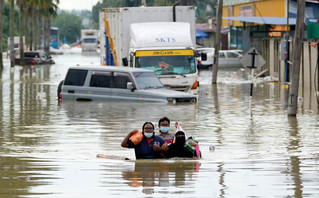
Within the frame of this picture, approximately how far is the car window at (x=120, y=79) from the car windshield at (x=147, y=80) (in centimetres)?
31

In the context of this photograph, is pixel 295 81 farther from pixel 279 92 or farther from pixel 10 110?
pixel 279 92

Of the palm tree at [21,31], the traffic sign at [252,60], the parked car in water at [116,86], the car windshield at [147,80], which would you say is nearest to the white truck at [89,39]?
the palm tree at [21,31]

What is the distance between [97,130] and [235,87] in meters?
19.8

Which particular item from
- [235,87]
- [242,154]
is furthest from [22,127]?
[235,87]

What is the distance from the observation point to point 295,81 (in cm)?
2203

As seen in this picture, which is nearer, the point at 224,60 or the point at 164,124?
the point at 164,124

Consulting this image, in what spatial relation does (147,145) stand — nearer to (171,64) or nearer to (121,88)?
(121,88)

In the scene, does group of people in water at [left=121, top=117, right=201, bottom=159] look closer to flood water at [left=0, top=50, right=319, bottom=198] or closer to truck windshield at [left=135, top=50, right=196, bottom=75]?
flood water at [left=0, top=50, right=319, bottom=198]

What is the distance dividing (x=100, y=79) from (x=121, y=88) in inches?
36.3

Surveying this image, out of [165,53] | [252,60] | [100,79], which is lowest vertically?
[100,79]

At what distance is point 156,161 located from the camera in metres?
13.5

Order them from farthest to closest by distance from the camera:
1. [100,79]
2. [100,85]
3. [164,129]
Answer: [100,85]
[100,79]
[164,129]

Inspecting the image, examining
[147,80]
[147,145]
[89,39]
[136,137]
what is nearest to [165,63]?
[147,80]

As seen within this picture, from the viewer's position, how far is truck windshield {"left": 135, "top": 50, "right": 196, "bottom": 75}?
30.2m
